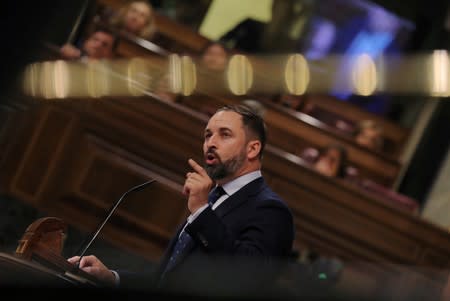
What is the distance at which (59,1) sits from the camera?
645 millimetres

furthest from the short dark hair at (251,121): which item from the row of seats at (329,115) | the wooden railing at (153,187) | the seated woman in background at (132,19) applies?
the seated woman in background at (132,19)

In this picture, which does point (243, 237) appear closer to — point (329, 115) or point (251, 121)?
point (251, 121)

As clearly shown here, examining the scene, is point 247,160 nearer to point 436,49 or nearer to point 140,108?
point 140,108

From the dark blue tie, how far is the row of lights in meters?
1.21

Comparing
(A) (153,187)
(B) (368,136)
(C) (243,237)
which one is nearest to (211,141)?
(C) (243,237)

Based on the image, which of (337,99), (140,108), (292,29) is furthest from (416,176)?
(140,108)

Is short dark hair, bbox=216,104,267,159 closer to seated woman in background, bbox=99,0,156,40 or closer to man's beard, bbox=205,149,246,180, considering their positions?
man's beard, bbox=205,149,246,180

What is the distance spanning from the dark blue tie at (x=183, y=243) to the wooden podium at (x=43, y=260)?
0.19 meters

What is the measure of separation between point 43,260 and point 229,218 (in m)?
0.32

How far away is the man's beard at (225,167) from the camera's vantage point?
144 centimetres

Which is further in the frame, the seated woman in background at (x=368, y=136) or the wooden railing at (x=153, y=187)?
the seated woman in background at (x=368, y=136)

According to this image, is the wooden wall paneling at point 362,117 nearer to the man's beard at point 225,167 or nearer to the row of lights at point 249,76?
the row of lights at point 249,76

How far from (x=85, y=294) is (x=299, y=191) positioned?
310cm

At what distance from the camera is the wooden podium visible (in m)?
1.08
